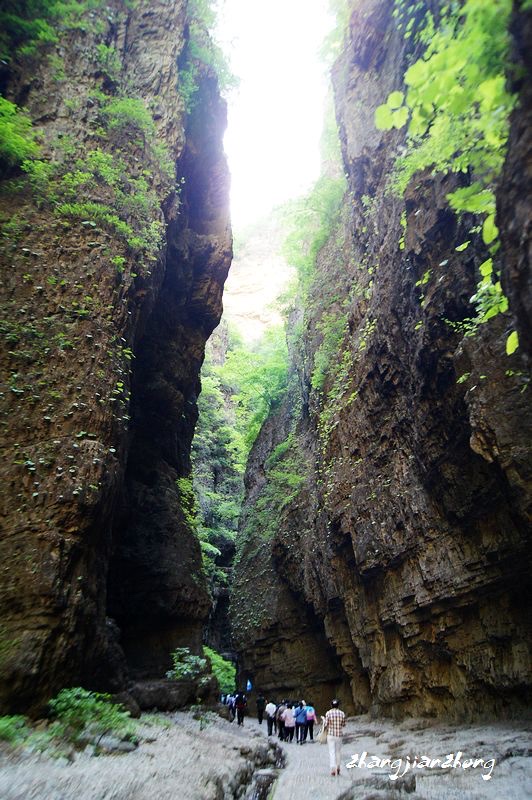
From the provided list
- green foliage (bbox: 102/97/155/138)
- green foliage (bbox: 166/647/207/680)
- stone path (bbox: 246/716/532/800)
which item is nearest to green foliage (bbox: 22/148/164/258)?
green foliage (bbox: 102/97/155/138)

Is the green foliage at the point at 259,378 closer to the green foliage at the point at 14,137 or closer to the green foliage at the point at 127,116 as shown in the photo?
the green foliage at the point at 127,116

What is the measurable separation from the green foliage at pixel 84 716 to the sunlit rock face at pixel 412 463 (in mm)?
7436

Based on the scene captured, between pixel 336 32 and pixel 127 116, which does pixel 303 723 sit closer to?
pixel 127 116

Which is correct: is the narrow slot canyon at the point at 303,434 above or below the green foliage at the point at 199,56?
below

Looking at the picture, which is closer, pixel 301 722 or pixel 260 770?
pixel 260 770

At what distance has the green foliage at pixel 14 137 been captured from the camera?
1065 cm

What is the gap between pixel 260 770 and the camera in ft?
27.7

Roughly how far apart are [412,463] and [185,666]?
8416mm

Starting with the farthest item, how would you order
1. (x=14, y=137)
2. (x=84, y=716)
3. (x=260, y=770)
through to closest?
(x=14, y=137)
(x=260, y=770)
(x=84, y=716)

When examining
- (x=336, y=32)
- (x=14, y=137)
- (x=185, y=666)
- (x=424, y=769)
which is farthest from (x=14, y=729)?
(x=336, y=32)

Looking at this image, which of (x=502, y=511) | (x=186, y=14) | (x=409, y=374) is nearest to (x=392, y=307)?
(x=409, y=374)

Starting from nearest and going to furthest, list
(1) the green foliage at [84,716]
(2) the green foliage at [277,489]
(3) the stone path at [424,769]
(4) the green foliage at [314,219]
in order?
(3) the stone path at [424,769]
(1) the green foliage at [84,716]
(2) the green foliage at [277,489]
(4) the green foliage at [314,219]

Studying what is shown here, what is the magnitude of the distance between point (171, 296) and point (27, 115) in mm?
6989

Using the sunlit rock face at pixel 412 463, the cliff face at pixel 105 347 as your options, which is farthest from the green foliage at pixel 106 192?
the sunlit rock face at pixel 412 463
